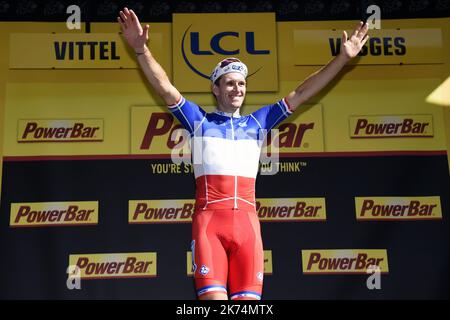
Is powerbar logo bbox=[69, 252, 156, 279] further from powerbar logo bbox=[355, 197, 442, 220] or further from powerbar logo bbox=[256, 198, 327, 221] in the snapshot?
powerbar logo bbox=[355, 197, 442, 220]

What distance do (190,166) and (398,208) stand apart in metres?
1.72

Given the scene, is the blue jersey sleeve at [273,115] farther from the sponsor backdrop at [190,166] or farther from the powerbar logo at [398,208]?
the powerbar logo at [398,208]

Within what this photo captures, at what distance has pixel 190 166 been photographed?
4.69 m

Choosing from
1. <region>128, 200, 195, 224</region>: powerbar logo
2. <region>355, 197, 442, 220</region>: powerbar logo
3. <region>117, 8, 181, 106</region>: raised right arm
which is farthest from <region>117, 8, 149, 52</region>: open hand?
<region>355, 197, 442, 220</region>: powerbar logo

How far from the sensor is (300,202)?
4602mm

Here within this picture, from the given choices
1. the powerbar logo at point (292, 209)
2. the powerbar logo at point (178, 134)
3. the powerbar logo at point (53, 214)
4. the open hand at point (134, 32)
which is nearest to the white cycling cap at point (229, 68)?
the open hand at point (134, 32)

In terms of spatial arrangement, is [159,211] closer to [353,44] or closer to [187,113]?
[187,113]

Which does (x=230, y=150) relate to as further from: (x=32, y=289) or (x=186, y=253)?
(x=32, y=289)

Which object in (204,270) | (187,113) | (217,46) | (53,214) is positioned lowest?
(204,270)

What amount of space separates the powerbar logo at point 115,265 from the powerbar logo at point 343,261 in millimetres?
1240

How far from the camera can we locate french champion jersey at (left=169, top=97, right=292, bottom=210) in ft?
9.71

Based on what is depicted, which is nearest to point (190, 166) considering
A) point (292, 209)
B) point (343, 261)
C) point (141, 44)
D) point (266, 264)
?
point (292, 209)

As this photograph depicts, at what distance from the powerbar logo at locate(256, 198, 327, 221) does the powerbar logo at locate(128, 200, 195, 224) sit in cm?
60

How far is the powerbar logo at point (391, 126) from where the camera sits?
4703 millimetres
